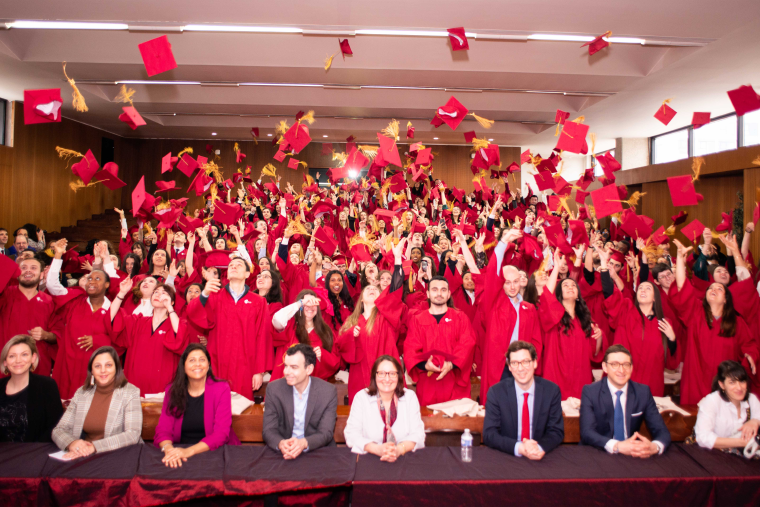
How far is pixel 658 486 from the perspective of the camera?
232 centimetres

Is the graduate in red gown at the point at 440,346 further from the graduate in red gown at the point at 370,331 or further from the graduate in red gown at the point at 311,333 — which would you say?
the graduate in red gown at the point at 311,333

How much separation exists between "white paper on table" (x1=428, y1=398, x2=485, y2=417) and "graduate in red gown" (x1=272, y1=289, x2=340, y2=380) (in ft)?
3.06

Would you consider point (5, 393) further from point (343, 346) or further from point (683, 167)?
point (683, 167)

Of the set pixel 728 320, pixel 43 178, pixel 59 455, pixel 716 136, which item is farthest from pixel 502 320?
pixel 43 178

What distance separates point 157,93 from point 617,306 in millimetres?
9663

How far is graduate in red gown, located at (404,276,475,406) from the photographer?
3.58 metres

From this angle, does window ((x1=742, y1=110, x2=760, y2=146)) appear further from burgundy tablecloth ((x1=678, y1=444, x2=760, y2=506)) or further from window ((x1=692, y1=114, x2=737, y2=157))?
burgundy tablecloth ((x1=678, y1=444, x2=760, y2=506))

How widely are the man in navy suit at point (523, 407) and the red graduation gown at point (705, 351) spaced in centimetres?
183

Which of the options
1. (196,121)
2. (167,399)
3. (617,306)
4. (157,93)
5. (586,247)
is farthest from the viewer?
(196,121)

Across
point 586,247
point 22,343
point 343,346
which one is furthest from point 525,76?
point 22,343

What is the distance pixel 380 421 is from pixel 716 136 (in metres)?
11.5

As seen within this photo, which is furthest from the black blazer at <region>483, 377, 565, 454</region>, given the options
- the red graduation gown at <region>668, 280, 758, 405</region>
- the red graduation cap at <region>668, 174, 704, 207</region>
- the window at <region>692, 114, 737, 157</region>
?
the window at <region>692, 114, 737, 157</region>

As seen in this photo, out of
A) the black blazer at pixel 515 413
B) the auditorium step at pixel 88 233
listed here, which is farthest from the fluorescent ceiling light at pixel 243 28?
the auditorium step at pixel 88 233

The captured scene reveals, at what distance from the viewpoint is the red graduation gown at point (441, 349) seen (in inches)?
141
